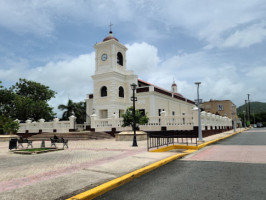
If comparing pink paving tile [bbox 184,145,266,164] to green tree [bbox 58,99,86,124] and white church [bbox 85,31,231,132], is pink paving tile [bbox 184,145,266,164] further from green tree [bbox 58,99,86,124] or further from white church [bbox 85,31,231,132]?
green tree [bbox 58,99,86,124]

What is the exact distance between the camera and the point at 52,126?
25.4 m

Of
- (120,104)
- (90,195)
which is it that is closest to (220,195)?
(90,195)

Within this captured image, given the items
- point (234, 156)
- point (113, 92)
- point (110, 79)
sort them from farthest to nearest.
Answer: point (110, 79), point (113, 92), point (234, 156)

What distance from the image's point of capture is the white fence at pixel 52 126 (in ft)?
80.1

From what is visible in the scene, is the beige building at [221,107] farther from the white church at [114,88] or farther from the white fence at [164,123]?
the white fence at [164,123]

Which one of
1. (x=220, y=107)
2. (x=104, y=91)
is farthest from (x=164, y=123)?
(x=220, y=107)

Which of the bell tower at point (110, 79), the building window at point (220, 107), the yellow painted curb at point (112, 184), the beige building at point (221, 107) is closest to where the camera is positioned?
the yellow painted curb at point (112, 184)

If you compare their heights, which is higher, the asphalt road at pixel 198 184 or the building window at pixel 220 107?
the building window at pixel 220 107

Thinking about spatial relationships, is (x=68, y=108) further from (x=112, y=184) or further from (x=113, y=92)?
(x=112, y=184)

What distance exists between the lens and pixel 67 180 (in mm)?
5121

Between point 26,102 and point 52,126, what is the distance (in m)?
8.94

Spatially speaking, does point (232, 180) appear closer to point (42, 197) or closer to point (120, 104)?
point (42, 197)

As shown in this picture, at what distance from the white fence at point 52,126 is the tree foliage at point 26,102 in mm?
4751

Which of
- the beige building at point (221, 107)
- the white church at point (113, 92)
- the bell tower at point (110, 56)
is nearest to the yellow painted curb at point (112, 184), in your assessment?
the white church at point (113, 92)
